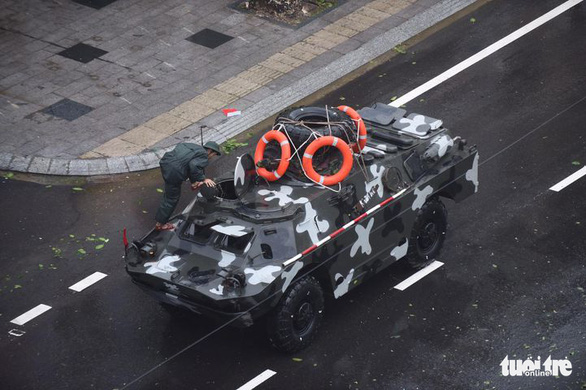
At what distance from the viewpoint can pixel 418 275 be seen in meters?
16.0

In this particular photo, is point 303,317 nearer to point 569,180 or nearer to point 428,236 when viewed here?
point 428,236

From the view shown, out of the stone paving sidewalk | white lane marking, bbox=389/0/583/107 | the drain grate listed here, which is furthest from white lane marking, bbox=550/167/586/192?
the drain grate

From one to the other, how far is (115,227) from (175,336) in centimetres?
308

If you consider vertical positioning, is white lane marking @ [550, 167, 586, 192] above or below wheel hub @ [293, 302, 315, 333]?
below

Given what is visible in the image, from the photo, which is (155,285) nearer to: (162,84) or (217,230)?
(217,230)

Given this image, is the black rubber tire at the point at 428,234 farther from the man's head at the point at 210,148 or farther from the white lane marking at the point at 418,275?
the man's head at the point at 210,148

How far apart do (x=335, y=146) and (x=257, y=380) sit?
318 centimetres

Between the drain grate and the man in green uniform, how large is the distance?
24.5ft

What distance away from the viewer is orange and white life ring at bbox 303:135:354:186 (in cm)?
1453

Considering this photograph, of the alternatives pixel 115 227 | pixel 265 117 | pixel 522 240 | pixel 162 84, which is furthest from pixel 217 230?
pixel 162 84

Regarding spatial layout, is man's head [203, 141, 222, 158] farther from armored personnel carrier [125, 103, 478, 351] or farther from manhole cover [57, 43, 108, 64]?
manhole cover [57, 43, 108, 64]

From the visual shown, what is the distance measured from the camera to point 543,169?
18.1 meters

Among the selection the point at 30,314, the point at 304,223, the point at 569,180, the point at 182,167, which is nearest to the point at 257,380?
the point at 304,223

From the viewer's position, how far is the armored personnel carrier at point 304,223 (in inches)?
542
